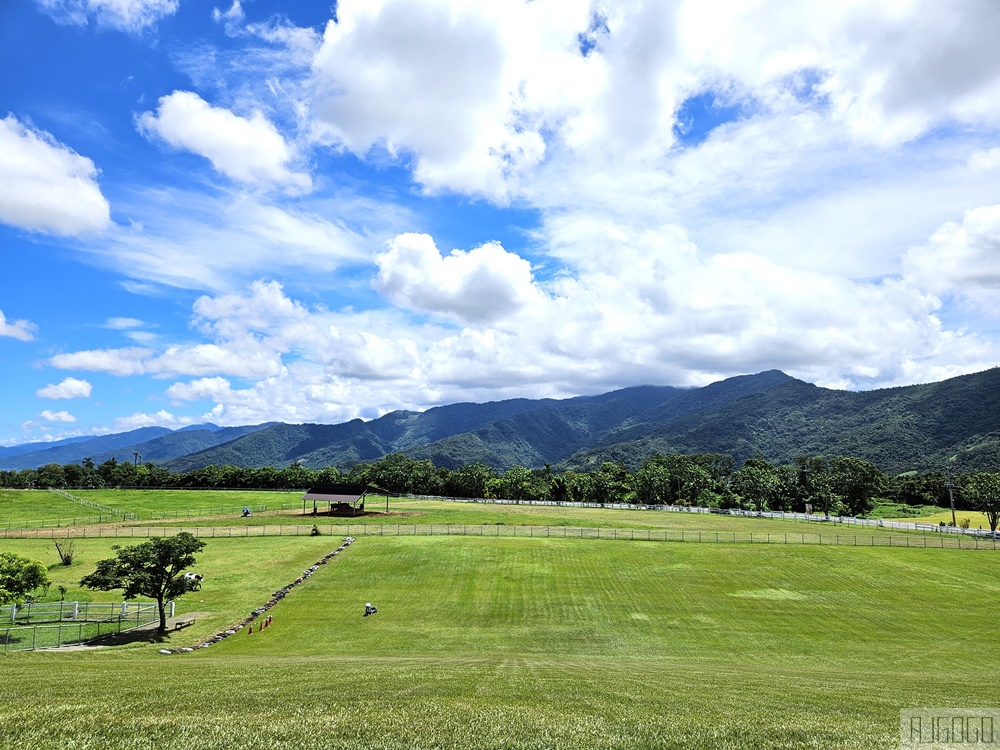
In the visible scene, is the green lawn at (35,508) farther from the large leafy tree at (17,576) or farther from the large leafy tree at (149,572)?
the large leafy tree at (149,572)

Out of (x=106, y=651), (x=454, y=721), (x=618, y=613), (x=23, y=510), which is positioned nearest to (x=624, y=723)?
(x=454, y=721)

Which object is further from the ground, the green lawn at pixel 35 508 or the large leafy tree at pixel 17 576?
the large leafy tree at pixel 17 576

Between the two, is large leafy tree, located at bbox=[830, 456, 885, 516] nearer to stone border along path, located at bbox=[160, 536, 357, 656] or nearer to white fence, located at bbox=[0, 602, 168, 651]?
stone border along path, located at bbox=[160, 536, 357, 656]

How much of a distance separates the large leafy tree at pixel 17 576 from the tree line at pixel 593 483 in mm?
131270

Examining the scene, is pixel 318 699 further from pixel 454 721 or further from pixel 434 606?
pixel 434 606

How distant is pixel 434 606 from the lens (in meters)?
45.0

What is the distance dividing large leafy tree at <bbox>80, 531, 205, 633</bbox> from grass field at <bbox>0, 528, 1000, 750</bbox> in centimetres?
339

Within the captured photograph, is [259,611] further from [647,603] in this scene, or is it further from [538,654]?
[647,603]

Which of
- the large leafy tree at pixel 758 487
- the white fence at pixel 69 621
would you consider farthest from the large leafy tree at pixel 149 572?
the large leafy tree at pixel 758 487

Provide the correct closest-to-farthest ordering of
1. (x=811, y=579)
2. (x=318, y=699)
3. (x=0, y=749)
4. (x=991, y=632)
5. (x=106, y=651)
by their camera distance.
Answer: (x=0, y=749) < (x=318, y=699) < (x=106, y=651) < (x=991, y=632) < (x=811, y=579)

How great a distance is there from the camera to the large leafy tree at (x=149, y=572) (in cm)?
3711

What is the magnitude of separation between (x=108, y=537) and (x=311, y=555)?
31.3 metres

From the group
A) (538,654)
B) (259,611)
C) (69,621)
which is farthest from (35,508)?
(538,654)

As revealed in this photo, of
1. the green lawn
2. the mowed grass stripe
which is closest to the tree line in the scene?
the green lawn
